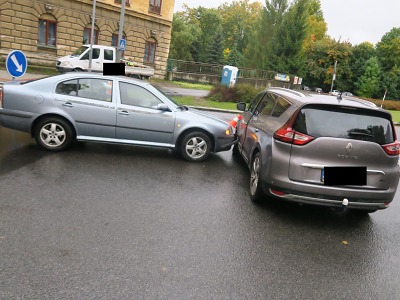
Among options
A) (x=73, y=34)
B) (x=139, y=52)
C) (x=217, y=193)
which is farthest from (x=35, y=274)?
(x=139, y=52)

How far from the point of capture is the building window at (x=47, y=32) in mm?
25500

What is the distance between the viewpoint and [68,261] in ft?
10.8

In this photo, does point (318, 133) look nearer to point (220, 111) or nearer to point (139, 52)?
point (220, 111)

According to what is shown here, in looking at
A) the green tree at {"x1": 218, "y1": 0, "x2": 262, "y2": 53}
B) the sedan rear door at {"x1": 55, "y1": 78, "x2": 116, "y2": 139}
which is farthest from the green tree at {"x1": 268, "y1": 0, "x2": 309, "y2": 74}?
the sedan rear door at {"x1": 55, "y1": 78, "x2": 116, "y2": 139}

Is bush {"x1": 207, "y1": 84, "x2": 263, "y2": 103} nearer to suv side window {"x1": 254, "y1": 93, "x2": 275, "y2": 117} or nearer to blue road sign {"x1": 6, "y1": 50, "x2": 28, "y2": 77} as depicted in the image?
blue road sign {"x1": 6, "y1": 50, "x2": 28, "y2": 77}

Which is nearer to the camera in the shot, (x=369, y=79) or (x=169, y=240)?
(x=169, y=240)

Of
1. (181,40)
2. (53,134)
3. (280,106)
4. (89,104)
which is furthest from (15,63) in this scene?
(181,40)

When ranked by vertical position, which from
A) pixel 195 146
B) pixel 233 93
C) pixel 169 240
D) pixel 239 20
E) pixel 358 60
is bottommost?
pixel 169 240

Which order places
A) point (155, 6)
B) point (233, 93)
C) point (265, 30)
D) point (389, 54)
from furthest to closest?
point (265, 30)
point (389, 54)
point (155, 6)
point (233, 93)

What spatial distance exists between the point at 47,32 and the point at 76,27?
2075 mm

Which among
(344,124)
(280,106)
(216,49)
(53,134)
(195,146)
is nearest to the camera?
(344,124)

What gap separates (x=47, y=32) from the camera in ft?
84.5

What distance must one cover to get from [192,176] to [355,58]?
5213 centimetres

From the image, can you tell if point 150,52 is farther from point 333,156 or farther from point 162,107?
point 333,156
